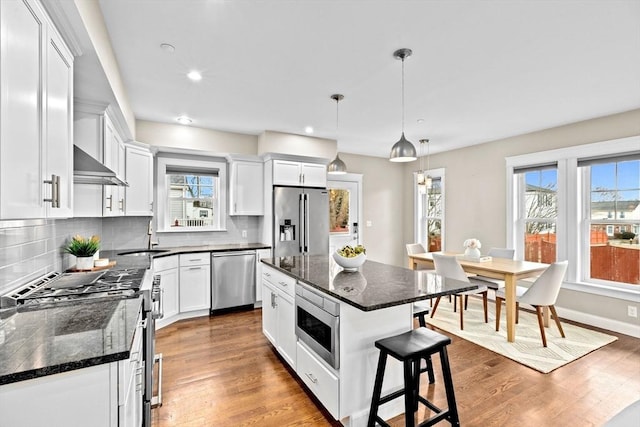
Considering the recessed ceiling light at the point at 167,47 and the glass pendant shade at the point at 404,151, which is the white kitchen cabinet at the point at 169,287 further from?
the glass pendant shade at the point at 404,151

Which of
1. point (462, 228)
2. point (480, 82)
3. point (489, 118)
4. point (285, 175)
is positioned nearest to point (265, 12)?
point (480, 82)

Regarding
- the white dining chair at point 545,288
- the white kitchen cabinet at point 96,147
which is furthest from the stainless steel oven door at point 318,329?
the white dining chair at point 545,288

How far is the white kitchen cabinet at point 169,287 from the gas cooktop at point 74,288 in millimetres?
1312

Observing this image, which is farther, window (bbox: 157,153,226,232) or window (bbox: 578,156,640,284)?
window (bbox: 157,153,226,232)

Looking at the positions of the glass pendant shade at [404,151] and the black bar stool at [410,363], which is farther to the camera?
the glass pendant shade at [404,151]

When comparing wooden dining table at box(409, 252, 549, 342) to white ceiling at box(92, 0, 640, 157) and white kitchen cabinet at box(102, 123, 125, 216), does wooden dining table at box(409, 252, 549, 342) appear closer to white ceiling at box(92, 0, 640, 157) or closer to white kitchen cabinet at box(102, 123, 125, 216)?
white ceiling at box(92, 0, 640, 157)

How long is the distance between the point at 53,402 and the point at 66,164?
109 cm

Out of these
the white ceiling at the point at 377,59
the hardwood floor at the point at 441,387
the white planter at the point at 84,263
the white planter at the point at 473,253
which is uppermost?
the white ceiling at the point at 377,59

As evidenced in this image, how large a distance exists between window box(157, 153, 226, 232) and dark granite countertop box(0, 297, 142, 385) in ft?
9.80

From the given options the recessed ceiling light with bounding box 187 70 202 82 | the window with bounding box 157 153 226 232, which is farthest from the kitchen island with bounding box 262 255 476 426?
the window with bounding box 157 153 226 232

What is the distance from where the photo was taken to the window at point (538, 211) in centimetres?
442

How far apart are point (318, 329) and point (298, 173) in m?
2.99

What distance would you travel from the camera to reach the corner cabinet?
349 centimetres

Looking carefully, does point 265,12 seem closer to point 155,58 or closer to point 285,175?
point 155,58
